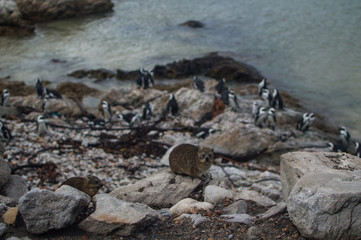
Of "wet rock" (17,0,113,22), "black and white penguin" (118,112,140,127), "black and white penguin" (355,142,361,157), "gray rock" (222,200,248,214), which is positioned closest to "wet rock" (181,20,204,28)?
"wet rock" (17,0,113,22)

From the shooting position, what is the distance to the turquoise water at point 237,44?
1475cm

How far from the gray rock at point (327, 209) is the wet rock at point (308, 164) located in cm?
139

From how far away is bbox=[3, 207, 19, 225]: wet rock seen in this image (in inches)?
150

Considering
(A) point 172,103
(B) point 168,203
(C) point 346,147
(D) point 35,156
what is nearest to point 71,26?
(A) point 172,103

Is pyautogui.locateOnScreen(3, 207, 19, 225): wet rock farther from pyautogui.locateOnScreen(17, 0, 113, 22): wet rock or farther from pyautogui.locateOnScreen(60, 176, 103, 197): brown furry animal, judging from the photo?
pyautogui.locateOnScreen(17, 0, 113, 22): wet rock

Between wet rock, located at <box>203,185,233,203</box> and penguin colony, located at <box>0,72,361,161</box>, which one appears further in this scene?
penguin colony, located at <box>0,72,361,161</box>

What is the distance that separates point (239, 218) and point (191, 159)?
1245 millimetres

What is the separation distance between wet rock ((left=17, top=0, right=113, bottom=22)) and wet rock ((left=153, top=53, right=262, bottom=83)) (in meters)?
12.4

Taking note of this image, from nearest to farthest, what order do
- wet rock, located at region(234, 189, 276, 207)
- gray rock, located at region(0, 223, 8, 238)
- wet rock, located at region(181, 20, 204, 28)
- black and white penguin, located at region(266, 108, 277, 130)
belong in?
gray rock, located at region(0, 223, 8, 238) < wet rock, located at region(234, 189, 276, 207) < black and white penguin, located at region(266, 108, 277, 130) < wet rock, located at region(181, 20, 204, 28)

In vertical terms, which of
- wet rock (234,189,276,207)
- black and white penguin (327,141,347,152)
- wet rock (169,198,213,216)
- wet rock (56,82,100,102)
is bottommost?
black and white penguin (327,141,347,152)

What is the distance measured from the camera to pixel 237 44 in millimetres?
18938

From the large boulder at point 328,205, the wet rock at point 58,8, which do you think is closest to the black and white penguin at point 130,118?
the large boulder at point 328,205

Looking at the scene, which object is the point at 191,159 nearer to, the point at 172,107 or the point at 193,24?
the point at 172,107

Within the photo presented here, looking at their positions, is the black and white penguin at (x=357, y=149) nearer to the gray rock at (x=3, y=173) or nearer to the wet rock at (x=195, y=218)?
the wet rock at (x=195, y=218)
